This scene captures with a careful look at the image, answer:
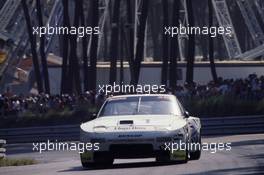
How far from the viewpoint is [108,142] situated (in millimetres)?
19172

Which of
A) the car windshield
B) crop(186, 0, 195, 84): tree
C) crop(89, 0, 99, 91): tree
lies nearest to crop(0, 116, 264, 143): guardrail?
crop(89, 0, 99, 91): tree

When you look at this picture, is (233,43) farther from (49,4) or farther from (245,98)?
(245,98)

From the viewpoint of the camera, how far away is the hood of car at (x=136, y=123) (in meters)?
19.2

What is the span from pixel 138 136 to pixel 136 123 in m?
0.43

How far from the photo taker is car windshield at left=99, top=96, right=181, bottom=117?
806 inches

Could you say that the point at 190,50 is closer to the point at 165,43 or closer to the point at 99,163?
the point at 165,43

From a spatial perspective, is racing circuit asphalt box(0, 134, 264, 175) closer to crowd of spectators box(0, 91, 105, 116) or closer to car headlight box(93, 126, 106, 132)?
car headlight box(93, 126, 106, 132)

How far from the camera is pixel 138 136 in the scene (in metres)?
19.1

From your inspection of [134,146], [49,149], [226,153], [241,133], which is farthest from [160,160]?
[241,133]

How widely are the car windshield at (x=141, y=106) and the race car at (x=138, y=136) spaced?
2 centimetres

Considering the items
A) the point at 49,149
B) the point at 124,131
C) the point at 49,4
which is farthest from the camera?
the point at 49,4

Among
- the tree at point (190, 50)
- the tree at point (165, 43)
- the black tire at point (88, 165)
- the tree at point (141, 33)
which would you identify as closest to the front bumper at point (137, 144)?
the black tire at point (88, 165)

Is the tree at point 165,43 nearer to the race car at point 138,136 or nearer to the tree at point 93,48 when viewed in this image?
the tree at point 93,48

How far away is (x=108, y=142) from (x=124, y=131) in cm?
35
